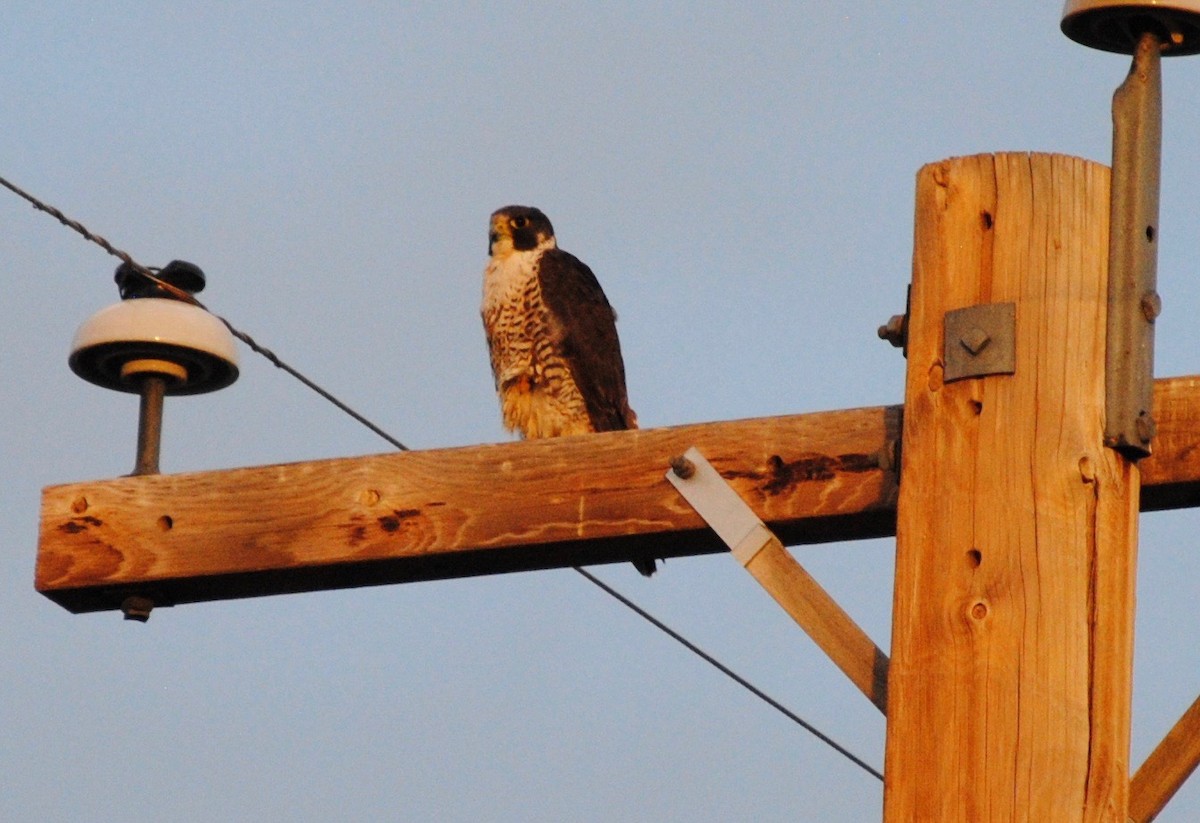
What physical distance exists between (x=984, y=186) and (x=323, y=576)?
4.82ft

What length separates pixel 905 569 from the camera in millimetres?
3430

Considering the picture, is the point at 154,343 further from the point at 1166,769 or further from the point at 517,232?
the point at 517,232

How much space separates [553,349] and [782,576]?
14.2 ft

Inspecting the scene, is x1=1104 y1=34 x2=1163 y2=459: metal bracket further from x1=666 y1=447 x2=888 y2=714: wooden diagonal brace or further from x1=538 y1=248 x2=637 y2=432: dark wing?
x1=538 y1=248 x2=637 y2=432: dark wing

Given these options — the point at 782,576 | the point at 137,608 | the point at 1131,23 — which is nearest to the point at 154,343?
the point at 137,608

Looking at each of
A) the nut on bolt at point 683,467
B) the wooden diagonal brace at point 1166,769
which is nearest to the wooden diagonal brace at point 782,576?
the nut on bolt at point 683,467

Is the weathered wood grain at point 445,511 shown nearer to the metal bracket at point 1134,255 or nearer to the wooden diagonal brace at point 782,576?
the wooden diagonal brace at point 782,576

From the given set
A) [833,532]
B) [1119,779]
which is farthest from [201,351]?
[1119,779]

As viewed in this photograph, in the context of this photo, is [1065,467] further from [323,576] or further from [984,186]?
[323,576]

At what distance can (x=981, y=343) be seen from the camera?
345cm

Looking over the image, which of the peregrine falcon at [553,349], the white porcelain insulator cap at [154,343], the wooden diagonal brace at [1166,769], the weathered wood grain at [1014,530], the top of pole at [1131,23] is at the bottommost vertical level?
the wooden diagonal brace at [1166,769]

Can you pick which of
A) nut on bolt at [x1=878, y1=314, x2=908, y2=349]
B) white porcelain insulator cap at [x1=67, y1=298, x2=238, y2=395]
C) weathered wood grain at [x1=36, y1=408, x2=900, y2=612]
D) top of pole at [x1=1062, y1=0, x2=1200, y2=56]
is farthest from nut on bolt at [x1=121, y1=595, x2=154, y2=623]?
top of pole at [x1=1062, y1=0, x2=1200, y2=56]

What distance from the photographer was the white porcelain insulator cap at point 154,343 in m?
4.62

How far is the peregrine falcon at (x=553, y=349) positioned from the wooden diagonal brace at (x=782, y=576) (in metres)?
3.92
